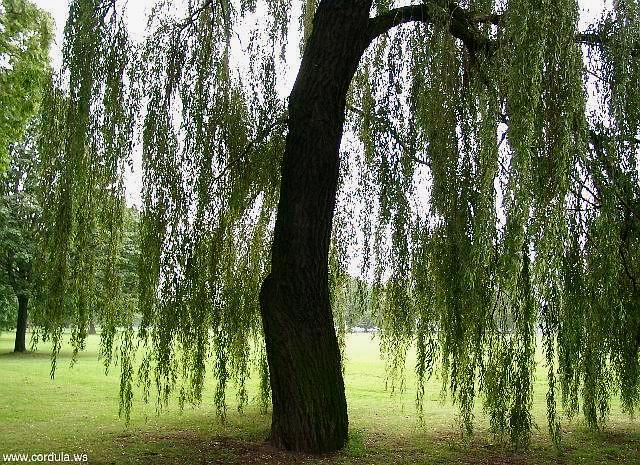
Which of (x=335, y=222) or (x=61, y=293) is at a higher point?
(x=335, y=222)

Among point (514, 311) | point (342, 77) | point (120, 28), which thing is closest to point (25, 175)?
point (120, 28)

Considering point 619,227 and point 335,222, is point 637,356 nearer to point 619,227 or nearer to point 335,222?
point 619,227

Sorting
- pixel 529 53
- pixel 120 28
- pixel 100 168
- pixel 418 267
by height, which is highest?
pixel 120 28

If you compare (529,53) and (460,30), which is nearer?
(529,53)

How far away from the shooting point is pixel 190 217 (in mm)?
5668

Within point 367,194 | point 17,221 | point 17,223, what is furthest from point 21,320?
point 367,194

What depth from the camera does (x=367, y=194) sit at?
674cm

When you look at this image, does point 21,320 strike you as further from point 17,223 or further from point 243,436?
point 243,436

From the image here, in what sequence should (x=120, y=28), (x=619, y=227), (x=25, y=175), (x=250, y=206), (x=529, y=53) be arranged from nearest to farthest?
(x=529, y=53), (x=619, y=227), (x=120, y=28), (x=250, y=206), (x=25, y=175)

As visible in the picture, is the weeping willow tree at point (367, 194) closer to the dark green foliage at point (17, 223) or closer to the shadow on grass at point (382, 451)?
the shadow on grass at point (382, 451)

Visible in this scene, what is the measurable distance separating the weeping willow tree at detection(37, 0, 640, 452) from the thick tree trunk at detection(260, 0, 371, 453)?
20mm

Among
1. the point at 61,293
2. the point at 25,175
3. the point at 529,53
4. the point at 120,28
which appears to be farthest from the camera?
the point at 25,175

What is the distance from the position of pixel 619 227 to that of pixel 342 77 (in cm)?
283

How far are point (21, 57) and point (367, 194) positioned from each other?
7414 millimetres
